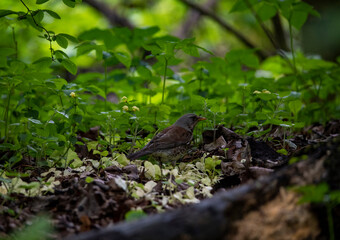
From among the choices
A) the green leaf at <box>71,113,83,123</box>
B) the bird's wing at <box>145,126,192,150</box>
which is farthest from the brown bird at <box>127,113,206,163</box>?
the green leaf at <box>71,113,83,123</box>

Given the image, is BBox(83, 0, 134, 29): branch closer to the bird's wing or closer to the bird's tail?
the bird's wing

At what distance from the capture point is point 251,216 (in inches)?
83.6

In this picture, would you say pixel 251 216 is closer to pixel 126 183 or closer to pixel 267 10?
pixel 126 183

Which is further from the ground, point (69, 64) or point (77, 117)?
point (69, 64)

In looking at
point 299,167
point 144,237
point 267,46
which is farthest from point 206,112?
point 267,46

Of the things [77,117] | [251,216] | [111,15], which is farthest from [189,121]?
[111,15]

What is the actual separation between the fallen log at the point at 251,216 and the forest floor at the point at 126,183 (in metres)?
0.20

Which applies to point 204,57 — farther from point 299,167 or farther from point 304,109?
point 299,167

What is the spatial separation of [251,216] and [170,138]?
2.50m

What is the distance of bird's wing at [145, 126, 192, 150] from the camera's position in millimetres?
4441

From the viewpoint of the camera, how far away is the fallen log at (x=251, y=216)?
192 centimetres

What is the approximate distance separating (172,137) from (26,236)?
267 cm

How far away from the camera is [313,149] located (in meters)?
2.85

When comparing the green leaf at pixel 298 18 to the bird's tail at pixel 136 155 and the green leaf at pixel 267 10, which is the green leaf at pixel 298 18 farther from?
the bird's tail at pixel 136 155
